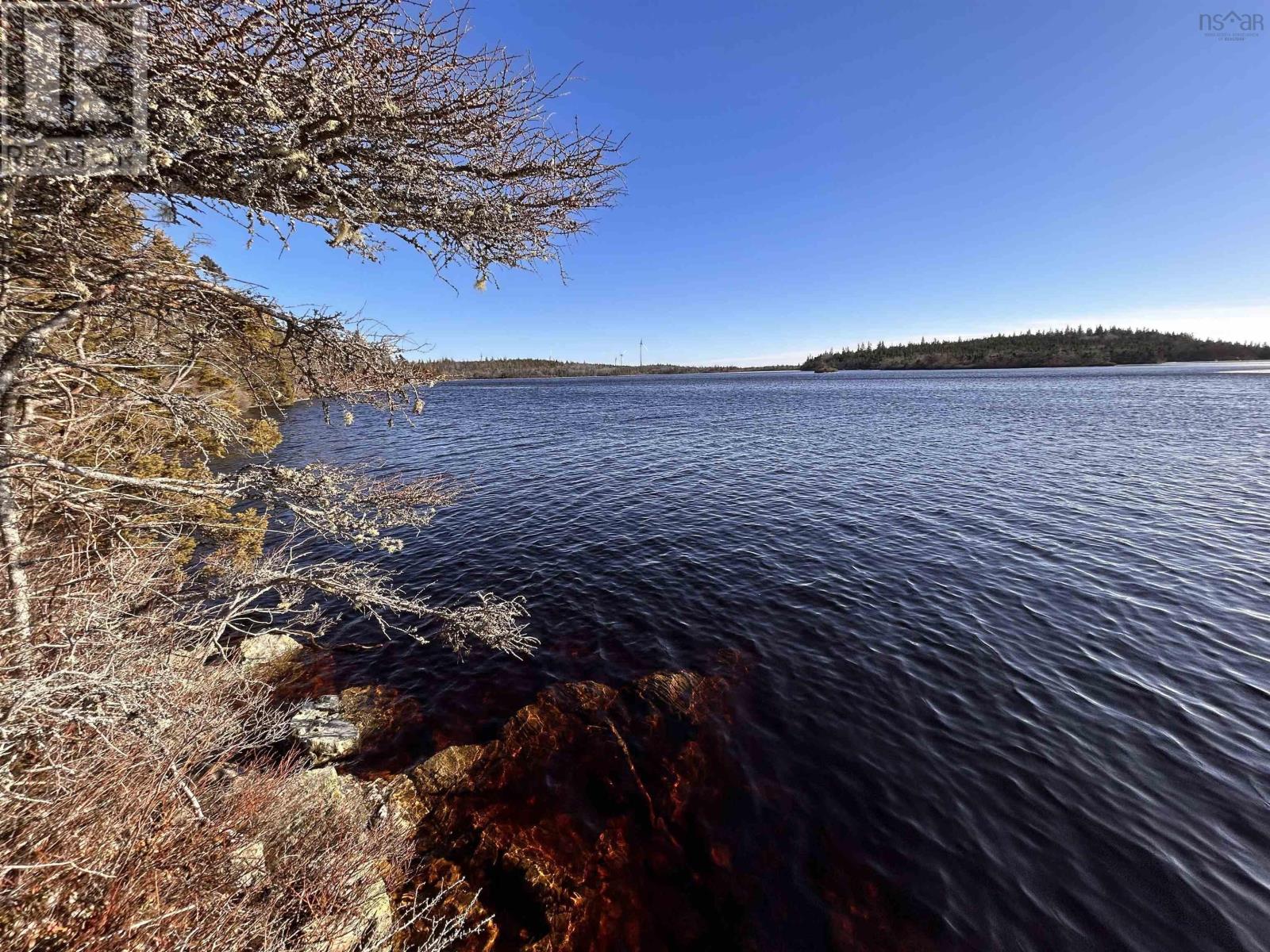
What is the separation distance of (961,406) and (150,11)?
65594mm

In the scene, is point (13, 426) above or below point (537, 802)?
above

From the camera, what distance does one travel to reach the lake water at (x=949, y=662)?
5.58 m

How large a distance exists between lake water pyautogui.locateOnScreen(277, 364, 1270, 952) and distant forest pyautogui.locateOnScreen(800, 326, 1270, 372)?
16878cm

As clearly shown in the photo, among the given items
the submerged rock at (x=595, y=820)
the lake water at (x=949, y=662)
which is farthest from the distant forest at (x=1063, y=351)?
the submerged rock at (x=595, y=820)

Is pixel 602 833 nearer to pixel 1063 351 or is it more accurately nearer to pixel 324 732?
pixel 324 732

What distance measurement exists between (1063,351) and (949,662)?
199395mm

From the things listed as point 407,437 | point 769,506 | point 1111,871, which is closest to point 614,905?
point 1111,871

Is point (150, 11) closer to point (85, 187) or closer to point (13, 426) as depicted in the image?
point (85, 187)

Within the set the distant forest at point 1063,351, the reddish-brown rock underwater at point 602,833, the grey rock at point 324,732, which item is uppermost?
the distant forest at point 1063,351

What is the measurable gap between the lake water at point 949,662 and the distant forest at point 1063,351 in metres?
169

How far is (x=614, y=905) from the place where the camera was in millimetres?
5445

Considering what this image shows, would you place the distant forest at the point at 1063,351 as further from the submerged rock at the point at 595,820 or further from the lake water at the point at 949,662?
the submerged rock at the point at 595,820

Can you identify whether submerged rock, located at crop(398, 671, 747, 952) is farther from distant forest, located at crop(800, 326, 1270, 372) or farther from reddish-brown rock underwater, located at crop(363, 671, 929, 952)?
distant forest, located at crop(800, 326, 1270, 372)

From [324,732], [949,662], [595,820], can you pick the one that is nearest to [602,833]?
[595,820]
